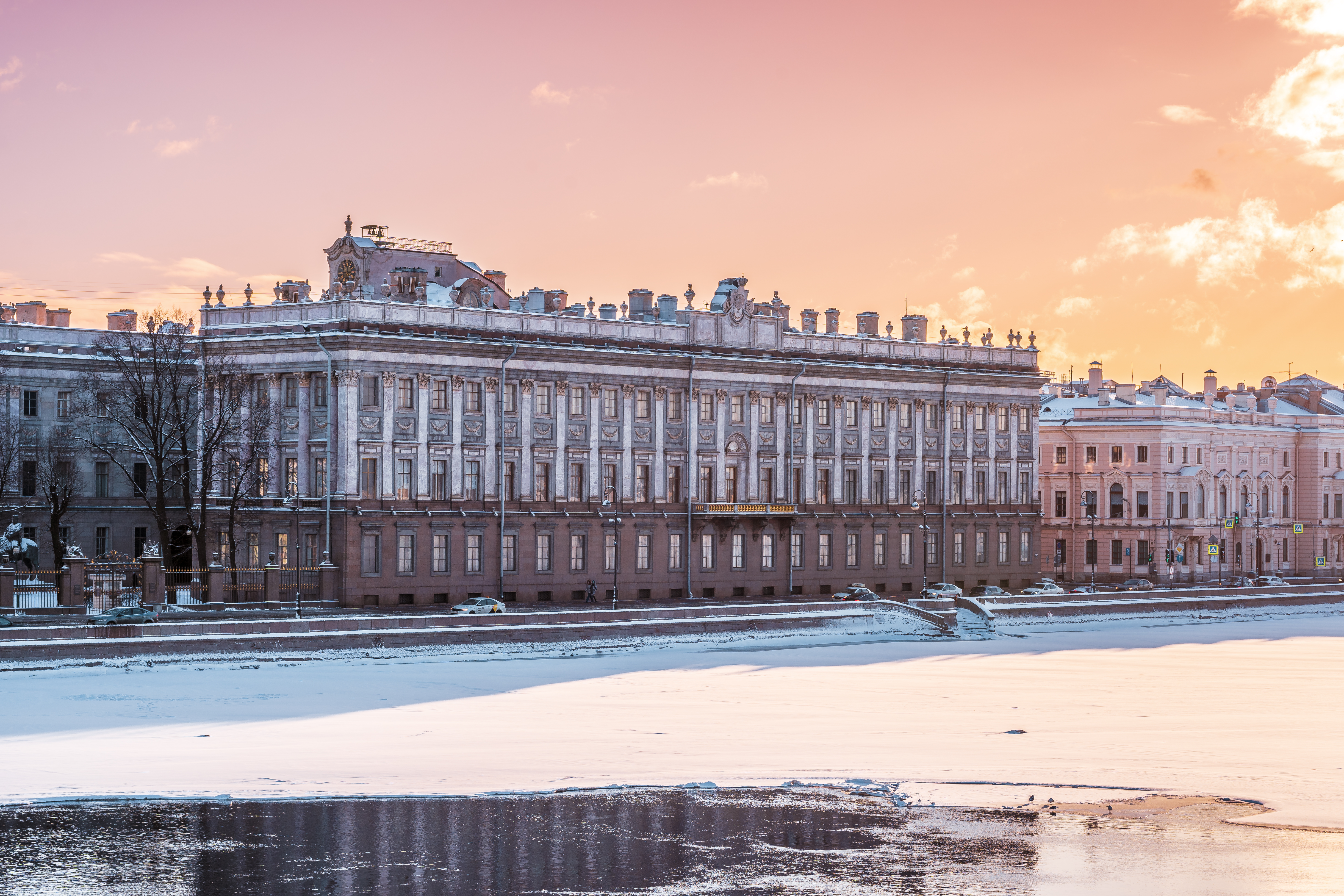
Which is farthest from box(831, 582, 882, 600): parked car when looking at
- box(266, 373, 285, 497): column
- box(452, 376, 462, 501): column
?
Result: box(266, 373, 285, 497): column

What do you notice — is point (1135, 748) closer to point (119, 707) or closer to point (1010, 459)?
point (119, 707)

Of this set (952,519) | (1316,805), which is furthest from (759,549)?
(1316,805)

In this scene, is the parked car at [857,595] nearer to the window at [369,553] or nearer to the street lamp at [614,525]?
the street lamp at [614,525]

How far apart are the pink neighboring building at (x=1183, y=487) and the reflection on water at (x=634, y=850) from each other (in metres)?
85.9

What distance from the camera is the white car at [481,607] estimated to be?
76.4 meters

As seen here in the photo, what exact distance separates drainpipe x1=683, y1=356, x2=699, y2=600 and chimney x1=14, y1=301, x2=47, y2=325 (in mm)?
35688

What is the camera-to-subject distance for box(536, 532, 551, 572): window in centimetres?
8719

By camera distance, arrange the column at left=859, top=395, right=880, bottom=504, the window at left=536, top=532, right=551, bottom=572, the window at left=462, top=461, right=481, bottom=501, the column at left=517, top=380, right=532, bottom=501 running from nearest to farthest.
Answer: the window at left=462, top=461, right=481, bottom=501
the column at left=517, top=380, right=532, bottom=501
the window at left=536, top=532, right=551, bottom=572
the column at left=859, top=395, right=880, bottom=504

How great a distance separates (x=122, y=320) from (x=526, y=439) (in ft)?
89.5

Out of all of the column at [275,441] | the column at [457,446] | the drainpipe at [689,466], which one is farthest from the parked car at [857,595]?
the column at [275,441]

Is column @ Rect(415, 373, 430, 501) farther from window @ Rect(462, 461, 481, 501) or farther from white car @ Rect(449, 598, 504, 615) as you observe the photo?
white car @ Rect(449, 598, 504, 615)

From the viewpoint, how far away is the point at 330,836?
28984mm

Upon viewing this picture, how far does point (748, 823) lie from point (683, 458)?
207ft

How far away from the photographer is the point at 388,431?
82.2 metres
